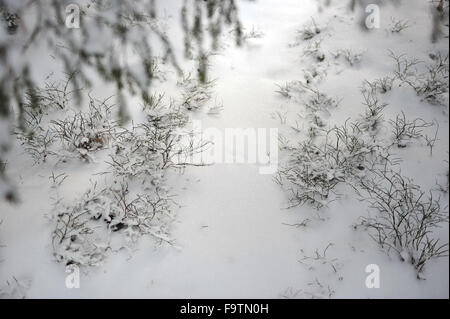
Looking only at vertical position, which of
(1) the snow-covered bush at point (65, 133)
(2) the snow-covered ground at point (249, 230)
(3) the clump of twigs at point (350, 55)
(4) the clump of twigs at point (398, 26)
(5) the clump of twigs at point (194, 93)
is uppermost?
(4) the clump of twigs at point (398, 26)

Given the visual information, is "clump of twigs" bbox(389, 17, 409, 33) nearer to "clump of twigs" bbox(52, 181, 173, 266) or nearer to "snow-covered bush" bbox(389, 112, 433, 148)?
"snow-covered bush" bbox(389, 112, 433, 148)

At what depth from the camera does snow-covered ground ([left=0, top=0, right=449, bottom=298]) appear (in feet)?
8.21

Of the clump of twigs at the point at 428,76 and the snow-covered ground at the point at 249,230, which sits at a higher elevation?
the clump of twigs at the point at 428,76

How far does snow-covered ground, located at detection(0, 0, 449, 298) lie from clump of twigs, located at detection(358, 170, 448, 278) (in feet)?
0.23

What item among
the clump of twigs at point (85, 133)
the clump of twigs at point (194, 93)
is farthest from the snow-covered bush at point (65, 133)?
the clump of twigs at point (194, 93)

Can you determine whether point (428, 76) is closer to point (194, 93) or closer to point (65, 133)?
point (194, 93)

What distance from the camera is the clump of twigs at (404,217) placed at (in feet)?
8.30

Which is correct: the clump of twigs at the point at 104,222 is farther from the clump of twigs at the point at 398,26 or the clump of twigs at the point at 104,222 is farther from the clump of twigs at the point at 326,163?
the clump of twigs at the point at 398,26

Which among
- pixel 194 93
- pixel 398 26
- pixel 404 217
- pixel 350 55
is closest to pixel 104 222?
pixel 194 93

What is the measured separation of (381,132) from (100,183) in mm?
2980

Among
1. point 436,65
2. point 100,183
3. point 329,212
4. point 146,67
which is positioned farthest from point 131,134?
point 436,65

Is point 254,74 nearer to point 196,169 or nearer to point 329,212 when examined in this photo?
point 196,169

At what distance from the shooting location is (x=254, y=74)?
13.8ft

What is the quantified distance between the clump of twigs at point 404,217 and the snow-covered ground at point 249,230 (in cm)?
7
